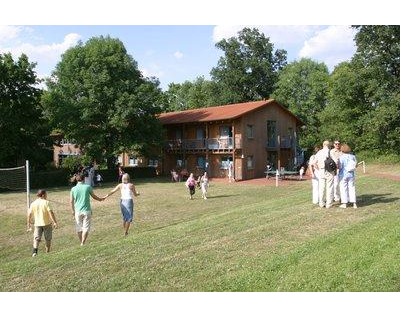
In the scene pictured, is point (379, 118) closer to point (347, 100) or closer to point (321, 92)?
point (347, 100)

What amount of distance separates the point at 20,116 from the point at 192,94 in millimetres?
44513

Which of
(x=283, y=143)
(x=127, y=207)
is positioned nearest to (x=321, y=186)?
(x=127, y=207)

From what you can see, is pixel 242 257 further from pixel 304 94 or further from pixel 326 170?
pixel 304 94

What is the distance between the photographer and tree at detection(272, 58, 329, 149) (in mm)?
57412

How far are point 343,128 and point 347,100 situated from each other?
431 cm

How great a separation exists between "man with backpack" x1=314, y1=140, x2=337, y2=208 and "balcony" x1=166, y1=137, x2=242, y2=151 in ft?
72.2

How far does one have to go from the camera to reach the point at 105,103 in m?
37.1

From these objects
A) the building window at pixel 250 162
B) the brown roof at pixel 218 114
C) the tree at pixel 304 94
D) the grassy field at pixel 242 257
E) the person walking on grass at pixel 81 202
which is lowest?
the grassy field at pixel 242 257

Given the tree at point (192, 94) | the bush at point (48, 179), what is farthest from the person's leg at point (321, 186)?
the tree at point (192, 94)

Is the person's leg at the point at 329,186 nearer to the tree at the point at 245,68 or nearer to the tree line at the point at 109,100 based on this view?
the tree line at the point at 109,100

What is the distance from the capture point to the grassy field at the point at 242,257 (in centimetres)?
646

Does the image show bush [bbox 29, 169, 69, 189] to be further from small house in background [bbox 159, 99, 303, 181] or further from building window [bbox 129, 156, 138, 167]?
building window [bbox 129, 156, 138, 167]

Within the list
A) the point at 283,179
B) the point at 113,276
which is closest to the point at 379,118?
the point at 283,179

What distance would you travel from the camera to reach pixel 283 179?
3244 cm
